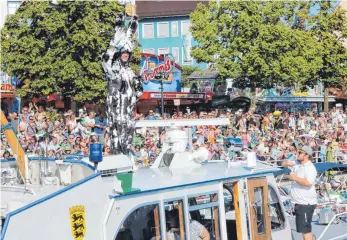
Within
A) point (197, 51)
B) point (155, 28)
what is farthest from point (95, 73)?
point (155, 28)

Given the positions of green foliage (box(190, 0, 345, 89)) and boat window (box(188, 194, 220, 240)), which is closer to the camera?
boat window (box(188, 194, 220, 240))

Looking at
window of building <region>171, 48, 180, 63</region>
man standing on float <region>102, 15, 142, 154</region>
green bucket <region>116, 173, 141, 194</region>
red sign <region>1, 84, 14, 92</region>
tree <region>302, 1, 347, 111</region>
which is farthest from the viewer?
window of building <region>171, 48, 180, 63</region>

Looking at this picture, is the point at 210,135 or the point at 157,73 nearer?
the point at 210,135

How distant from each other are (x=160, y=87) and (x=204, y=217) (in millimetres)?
30284

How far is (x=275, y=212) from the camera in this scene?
877 cm

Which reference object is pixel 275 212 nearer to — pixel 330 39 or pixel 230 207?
pixel 230 207

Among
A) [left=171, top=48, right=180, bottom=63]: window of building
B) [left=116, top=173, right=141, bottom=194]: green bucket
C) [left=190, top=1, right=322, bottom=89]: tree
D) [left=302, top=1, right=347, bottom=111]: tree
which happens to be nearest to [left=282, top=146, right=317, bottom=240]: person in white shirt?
[left=116, top=173, right=141, bottom=194]: green bucket

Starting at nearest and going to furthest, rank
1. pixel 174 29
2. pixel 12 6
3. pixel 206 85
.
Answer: pixel 12 6 < pixel 206 85 < pixel 174 29

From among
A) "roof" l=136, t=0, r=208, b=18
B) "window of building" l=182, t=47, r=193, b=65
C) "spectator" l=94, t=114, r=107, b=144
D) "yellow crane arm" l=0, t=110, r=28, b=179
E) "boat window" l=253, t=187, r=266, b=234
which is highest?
"roof" l=136, t=0, r=208, b=18

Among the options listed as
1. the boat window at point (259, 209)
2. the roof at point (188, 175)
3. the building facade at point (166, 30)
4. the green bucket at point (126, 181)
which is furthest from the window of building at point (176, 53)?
the green bucket at point (126, 181)

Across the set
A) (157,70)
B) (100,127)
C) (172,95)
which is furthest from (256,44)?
(100,127)

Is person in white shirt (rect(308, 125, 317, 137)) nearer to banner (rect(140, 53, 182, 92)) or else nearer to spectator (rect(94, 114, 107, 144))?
spectator (rect(94, 114, 107, 144))

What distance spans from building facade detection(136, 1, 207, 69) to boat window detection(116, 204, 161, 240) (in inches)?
2178

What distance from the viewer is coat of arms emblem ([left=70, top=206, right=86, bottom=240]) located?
20.6 feet
